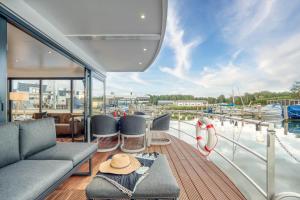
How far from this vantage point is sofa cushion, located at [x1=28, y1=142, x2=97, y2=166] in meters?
1.94

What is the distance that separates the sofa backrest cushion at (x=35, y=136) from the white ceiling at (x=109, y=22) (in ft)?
5.57

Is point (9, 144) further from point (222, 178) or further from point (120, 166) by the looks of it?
point (222, 178)

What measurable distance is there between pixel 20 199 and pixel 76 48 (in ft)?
12.1

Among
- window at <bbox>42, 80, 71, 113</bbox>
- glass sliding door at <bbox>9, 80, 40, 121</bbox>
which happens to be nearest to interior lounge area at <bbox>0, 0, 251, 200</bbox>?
glass sliding door at <bbox>9, 80, 40, 121</bbox>

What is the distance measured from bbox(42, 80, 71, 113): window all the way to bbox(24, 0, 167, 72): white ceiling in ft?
11.4

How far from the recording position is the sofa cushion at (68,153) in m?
1.94

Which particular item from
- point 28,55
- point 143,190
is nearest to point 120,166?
point 143,190

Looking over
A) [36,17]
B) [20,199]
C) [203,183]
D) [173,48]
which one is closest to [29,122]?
[20,199]

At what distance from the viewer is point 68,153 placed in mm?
2029

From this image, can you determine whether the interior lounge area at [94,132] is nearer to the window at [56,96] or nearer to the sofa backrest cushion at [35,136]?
the sofa backrest cushion at [35,136]

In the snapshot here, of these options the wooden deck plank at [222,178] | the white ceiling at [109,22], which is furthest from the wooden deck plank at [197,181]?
the white ceiling at [109,22]

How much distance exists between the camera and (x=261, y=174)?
3.29m

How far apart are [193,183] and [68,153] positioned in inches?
63.4

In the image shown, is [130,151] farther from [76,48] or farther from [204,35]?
[204,35]
